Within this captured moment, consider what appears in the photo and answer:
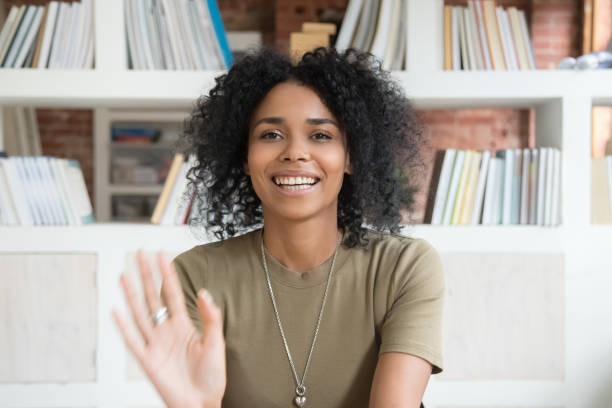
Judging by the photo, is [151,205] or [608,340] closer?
[608,340]

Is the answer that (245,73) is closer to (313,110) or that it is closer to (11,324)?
(313,110)

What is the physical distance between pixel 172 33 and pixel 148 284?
1.39 meters

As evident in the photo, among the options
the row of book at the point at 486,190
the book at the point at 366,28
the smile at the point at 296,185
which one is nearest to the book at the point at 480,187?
the row of book at the point at 486,190

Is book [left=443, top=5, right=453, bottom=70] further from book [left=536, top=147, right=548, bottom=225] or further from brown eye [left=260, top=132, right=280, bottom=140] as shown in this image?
brown eye [left=260, top=132, right=280, bottom=140]

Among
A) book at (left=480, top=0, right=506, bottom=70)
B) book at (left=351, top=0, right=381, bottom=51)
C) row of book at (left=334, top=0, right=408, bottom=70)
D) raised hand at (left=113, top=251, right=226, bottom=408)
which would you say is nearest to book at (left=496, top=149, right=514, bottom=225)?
book at (left=480, top=0, right=506, bottom=70)

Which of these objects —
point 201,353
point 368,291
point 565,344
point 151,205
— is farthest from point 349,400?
point 151,205

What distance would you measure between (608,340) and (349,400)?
134 cm

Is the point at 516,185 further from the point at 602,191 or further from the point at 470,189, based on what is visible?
the point at 602,191

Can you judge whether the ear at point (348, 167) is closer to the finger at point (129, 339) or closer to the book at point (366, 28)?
the finger at point (129, 339)

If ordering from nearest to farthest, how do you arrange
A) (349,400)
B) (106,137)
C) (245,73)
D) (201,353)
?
(201,353) → (349,400) → (245,73) → (106,137)

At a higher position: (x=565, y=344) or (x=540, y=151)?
(x=540, y=151)

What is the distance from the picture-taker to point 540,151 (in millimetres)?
1987

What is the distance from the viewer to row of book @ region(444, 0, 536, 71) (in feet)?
6.68

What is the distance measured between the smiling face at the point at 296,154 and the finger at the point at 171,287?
0.35 meters
